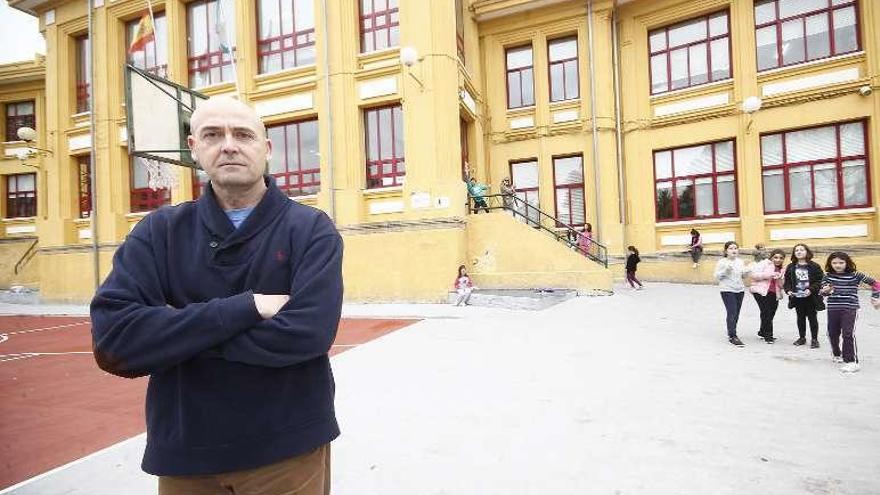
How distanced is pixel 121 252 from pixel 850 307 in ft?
23.4

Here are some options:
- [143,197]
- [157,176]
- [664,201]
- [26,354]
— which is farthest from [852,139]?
[143,197]

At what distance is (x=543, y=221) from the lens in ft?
59.5

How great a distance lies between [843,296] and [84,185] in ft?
75.2

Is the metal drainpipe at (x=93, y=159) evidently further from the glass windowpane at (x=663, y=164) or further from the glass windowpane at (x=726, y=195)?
the glass windowpane at (x=726, y=195)

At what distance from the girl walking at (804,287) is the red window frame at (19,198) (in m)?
31.7

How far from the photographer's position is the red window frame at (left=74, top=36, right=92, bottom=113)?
1786cm

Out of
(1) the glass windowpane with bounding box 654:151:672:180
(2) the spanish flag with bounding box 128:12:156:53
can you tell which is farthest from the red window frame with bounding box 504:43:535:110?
(2) the spanish flag with bounding box 128:12:156:53

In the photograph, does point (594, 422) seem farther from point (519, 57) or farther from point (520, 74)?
point (519, 57)

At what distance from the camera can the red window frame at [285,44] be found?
14.6 metres

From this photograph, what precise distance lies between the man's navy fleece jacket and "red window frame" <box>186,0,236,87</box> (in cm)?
1621

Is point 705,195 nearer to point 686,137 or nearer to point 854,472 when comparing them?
point 686,137

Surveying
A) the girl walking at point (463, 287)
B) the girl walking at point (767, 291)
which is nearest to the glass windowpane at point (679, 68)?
the girl walking at point (463, 287)

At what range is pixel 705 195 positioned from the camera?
53.6 feet

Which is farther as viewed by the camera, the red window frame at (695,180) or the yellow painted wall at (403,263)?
the red window frame at (695,180)
